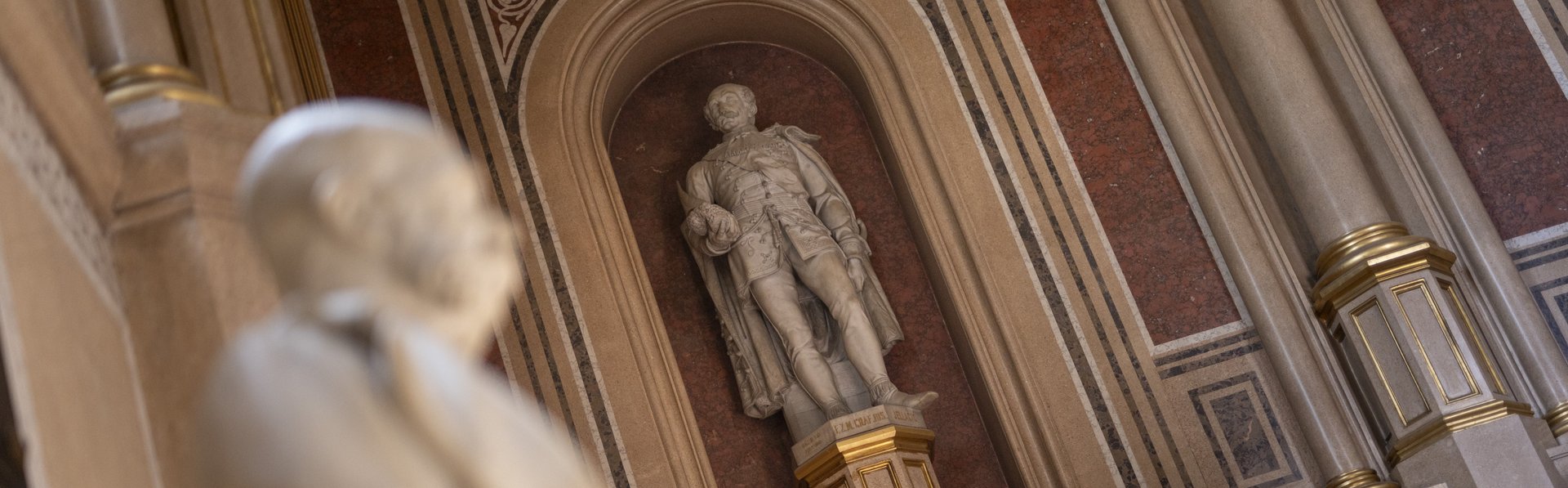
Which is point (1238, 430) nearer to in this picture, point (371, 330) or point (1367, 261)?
point (1367, 261)

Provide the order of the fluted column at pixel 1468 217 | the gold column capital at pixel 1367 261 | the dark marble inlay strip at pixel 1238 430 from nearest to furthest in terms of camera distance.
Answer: the gold column capital at pixel 1367 261 < the fluted column at pixel 1468 217 < the dark marble inlay strip at pixel 1238 430

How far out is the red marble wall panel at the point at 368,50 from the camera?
5941mm

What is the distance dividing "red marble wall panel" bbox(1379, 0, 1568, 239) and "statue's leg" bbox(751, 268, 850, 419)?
251 cm

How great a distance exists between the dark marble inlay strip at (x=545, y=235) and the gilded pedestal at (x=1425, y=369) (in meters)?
2.53

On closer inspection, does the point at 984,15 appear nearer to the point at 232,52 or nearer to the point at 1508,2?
the point at 1508,2

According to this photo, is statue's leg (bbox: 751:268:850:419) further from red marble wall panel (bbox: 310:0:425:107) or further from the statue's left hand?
red marble wall panel (bbox: 310:0:425:107)

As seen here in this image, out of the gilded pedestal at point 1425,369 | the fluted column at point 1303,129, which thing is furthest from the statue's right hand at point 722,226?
the gilded pedestal at point 1425,369

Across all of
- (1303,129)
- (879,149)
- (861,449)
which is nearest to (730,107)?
(879,149)

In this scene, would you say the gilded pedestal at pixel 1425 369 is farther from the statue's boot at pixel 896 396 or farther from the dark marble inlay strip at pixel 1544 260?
the statue's boot at pixel 896 396

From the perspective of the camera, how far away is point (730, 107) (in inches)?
241

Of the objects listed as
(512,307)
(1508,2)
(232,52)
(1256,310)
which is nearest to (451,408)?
(232,52)

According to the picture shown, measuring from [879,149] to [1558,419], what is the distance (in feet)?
8.95

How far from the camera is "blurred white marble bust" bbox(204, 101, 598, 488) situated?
1184mm

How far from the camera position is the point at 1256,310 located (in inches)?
221
